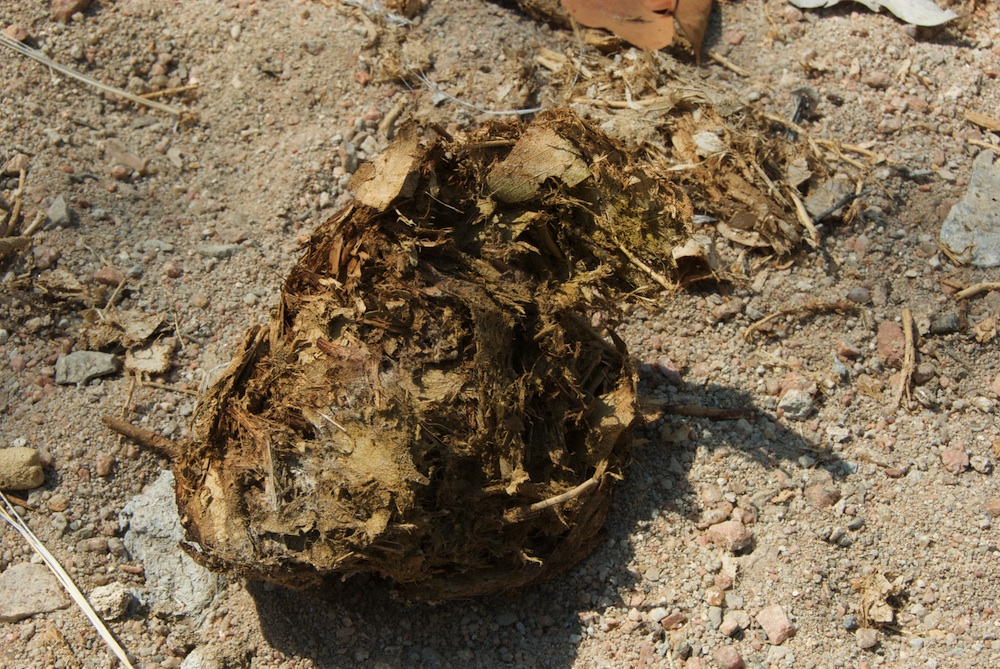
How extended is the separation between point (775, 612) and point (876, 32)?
2.18 metres

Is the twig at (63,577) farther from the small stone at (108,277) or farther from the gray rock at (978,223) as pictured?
the gray rock at (978,223)

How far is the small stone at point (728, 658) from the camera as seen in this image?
217 centimetres

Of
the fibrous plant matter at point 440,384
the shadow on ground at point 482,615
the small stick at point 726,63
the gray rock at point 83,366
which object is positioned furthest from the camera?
the small stick at point 726,63

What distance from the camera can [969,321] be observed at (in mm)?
2697

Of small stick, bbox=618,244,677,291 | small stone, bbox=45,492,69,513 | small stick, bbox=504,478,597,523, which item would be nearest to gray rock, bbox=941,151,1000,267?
small stick, bbox=618,244,677,291

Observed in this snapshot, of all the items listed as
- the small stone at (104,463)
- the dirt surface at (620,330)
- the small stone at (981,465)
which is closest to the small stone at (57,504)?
the dirt surface at (620,330)

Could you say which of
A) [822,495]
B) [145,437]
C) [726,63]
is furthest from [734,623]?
[726,63]

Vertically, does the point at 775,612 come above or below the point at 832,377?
below

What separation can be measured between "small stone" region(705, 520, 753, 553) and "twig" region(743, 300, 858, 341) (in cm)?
61

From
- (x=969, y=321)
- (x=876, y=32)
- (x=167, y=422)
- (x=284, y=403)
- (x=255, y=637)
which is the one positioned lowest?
(x=255, y=637)

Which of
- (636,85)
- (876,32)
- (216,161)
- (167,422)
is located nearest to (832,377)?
(636,85)

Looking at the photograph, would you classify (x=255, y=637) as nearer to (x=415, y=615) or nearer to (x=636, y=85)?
(x=415, y=615)

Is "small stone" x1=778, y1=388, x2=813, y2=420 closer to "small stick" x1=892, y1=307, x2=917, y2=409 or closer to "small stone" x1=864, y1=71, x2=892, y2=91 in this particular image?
"small stick" x1=892, y1=307, x2=917, y2=409

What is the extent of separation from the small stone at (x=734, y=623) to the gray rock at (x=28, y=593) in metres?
1.63
